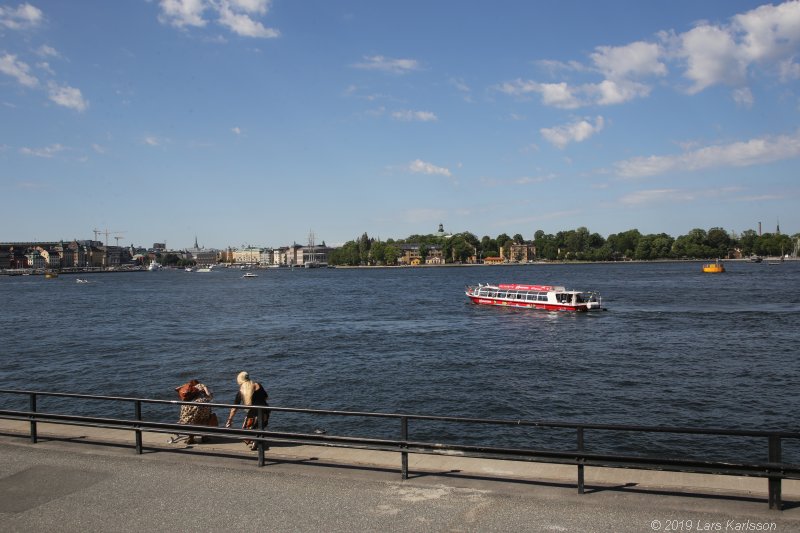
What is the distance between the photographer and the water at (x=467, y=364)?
88.1 ft

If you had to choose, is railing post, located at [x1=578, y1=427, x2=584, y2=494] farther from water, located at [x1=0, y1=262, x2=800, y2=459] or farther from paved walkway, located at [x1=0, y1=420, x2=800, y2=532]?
water, located at [x1=0, y1=262, x2=800, y2=459]

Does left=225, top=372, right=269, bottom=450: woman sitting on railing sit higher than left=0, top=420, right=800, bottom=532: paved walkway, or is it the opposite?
left=225, top=372, right=269, bottom=450: woman sitting on railing

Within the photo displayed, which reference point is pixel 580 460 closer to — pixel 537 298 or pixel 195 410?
pixel 195 410

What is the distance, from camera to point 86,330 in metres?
63.3

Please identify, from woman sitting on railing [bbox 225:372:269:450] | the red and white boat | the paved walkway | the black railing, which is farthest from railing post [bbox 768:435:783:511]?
the red and white boat

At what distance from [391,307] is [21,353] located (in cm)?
4812

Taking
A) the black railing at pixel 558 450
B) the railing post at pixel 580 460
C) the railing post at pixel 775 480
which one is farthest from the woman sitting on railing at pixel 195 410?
the railing post at pixel 775 480

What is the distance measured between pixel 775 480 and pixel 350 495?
558 centimetres

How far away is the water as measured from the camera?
2684 cm

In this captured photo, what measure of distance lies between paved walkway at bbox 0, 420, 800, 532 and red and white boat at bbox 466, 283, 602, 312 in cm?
7010

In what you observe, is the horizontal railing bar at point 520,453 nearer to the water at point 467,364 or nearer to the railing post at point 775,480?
the railing post at point 775,480

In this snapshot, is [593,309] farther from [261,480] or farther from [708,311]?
[261,480]

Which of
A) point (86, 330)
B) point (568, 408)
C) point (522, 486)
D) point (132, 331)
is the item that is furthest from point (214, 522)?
point (86, 330)

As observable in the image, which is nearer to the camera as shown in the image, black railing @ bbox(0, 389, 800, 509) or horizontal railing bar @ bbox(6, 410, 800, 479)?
black railing @ bbox(0, 389, 800, 509)
